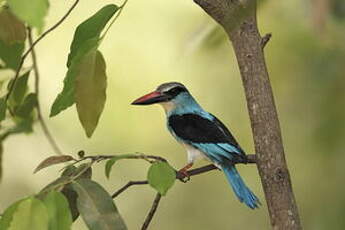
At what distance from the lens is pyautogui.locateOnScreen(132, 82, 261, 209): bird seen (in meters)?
2.65

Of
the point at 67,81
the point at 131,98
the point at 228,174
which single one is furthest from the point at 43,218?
the point at 131,98

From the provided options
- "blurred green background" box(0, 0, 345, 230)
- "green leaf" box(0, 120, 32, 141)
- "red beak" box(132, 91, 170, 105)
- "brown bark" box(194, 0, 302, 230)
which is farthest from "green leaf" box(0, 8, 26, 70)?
"blurred green background" box(0, 0, 345, 230)

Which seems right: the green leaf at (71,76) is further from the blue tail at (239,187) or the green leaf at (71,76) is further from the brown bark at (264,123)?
the blue tail at (239,187)

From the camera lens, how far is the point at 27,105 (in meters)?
2.53

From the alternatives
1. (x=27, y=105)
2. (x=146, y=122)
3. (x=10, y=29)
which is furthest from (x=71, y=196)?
(x=146, y=122)

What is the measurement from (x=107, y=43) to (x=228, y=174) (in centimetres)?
301

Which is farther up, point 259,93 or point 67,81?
point 67,81

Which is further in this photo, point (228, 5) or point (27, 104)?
point (27, 104)

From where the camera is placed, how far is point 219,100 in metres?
5.29

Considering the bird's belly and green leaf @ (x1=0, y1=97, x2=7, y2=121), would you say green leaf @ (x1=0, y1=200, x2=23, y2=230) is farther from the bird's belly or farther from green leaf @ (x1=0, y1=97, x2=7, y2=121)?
the bird's belly

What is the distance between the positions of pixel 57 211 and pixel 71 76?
0.33m

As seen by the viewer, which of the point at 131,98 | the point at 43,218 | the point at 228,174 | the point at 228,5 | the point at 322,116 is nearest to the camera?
the point at 322,116

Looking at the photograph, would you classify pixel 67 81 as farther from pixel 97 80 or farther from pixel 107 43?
pixel 107 43

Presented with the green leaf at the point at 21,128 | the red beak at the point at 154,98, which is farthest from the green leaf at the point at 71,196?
the red beak at the point at 154,98
